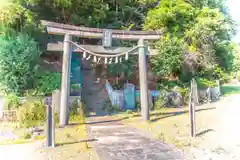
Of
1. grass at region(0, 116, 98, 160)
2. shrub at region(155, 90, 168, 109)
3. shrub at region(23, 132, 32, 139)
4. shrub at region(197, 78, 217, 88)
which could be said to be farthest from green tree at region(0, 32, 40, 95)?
shrub at region(197, 78, 217, 88)

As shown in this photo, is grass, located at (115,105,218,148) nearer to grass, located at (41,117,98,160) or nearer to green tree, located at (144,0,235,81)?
grass, located at (41,117,98,160)

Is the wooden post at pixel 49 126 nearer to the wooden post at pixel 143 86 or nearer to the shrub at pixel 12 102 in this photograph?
the shrub at pixel 12 102

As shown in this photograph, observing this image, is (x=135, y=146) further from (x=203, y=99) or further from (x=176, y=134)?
(x=203, y=99)

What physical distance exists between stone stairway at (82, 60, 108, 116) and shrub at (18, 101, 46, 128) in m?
2.80

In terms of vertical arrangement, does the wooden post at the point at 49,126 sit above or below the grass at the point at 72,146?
above

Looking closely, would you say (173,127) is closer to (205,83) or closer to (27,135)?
(27,135)

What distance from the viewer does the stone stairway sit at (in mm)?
10837

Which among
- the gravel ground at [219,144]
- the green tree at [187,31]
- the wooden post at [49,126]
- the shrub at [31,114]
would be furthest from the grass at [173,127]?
the green tree at [187,31]

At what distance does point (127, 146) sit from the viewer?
4.92 m

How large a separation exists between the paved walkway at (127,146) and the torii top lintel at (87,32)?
3.41 m

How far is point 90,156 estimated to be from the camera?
14.0ft

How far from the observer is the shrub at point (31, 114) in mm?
7206

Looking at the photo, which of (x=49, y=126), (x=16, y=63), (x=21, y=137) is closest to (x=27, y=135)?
(x=21, y=137)

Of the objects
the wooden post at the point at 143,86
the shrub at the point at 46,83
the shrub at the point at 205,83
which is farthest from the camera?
the shrub at the point at 205,83
